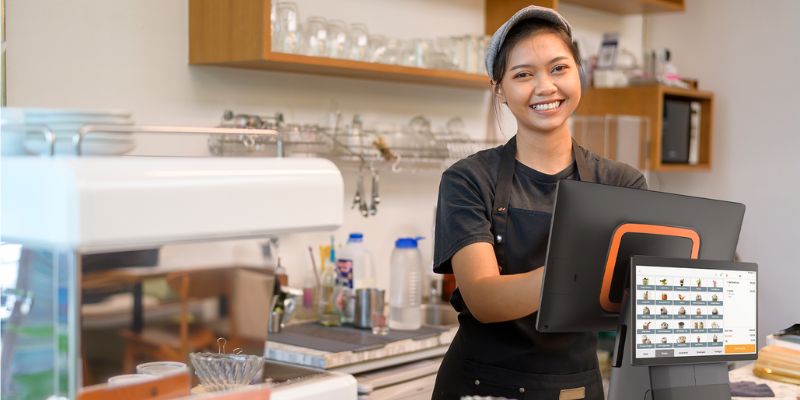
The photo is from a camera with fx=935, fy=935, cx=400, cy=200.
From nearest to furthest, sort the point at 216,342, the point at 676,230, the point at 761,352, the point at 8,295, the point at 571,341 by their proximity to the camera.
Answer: the point at 8,295, the point at 216,342, the point at 676,230, the point at 571,341, the point at 761,352

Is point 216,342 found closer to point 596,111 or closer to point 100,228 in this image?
point 100,228

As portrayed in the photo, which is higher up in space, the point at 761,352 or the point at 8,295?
the point at 8,295

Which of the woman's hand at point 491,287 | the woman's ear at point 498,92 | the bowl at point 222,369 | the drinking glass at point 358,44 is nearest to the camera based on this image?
the bowl at point 222,369

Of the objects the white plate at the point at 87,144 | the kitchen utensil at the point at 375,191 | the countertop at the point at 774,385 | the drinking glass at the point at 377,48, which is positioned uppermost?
the drinking glass at the point at 377,48

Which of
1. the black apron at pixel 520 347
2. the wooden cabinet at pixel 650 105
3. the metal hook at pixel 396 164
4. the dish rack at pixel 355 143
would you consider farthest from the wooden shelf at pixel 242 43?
the wooden cabinet at pixel 650 105

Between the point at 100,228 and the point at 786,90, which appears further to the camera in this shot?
the point at 786,90

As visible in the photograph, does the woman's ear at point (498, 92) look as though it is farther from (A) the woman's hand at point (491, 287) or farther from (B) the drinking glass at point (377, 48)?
(B) the drinking glass at point (377, 48)

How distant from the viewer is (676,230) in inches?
68.7

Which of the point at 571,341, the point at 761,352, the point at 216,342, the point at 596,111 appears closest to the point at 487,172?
the point at 571,341

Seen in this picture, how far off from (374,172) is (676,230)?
1.83 meters

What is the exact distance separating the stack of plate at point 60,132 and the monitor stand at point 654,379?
2.92 ft

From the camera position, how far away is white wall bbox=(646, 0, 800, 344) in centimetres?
455

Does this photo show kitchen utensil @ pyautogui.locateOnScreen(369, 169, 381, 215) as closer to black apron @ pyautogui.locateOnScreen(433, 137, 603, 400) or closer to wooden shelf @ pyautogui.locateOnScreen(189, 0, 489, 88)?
wooden shelf @ pyautogui.locateOnScreen(189, 0, 489, 88)

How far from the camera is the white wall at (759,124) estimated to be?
14.9 feet
